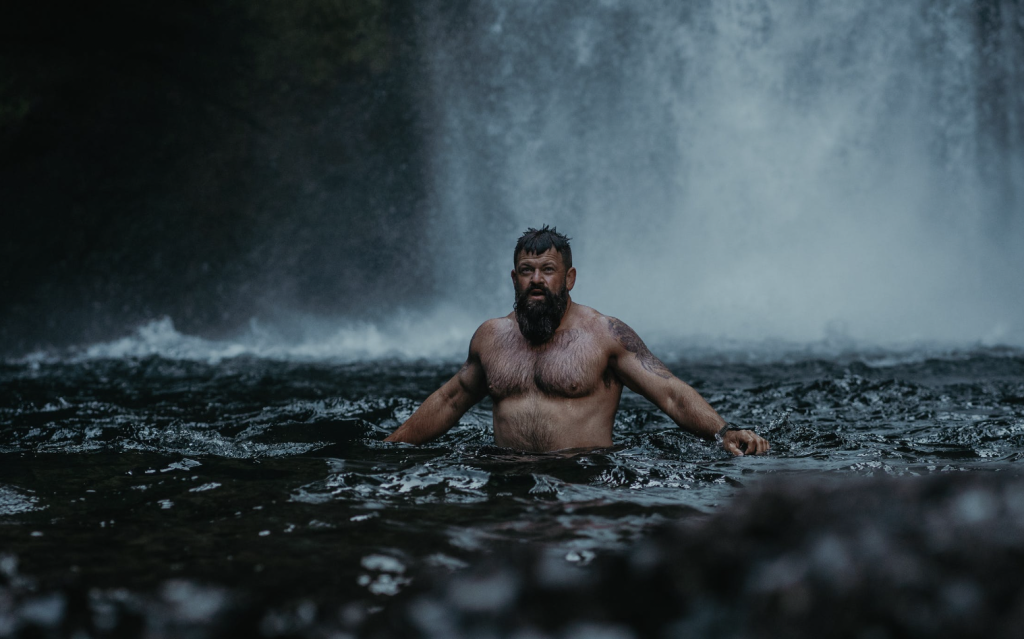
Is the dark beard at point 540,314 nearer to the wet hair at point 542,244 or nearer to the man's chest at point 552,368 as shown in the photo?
the man's chest at point 552,368

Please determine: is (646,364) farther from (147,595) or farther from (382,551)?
(147,595)

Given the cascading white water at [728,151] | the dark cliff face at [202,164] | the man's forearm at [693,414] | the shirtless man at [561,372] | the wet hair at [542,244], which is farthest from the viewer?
the cascading white water at [728,151]

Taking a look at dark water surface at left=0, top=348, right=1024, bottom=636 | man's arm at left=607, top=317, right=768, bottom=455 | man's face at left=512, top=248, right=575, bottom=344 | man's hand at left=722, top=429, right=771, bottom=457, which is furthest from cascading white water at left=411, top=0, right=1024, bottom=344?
man's hand at left=722, top=429, right=771, bottom=457

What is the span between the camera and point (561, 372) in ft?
16.5

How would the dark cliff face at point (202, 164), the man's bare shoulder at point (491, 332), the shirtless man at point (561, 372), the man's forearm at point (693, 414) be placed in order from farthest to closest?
the dark cliff face at point (202, 164) → the man's bare shoulder at point (491, 332) → the shirtless man at point (561, 372) → the man's forearm at point (693, 414)

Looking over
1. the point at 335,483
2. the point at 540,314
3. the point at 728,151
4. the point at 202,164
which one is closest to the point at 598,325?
the point at 540,314

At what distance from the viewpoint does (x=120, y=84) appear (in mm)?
16047

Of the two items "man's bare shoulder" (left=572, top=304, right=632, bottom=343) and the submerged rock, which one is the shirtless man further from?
the submerged rock

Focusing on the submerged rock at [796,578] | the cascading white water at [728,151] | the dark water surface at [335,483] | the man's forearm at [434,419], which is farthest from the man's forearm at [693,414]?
the cascading white water at [728,151]

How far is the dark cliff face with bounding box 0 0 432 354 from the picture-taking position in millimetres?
15211

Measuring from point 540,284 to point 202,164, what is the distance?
13.1 m

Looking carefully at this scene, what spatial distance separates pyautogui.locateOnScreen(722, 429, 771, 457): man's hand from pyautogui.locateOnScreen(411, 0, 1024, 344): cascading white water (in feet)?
36.6

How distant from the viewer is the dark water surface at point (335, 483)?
8.54ft

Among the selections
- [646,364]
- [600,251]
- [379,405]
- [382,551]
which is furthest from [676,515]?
[600,251]
